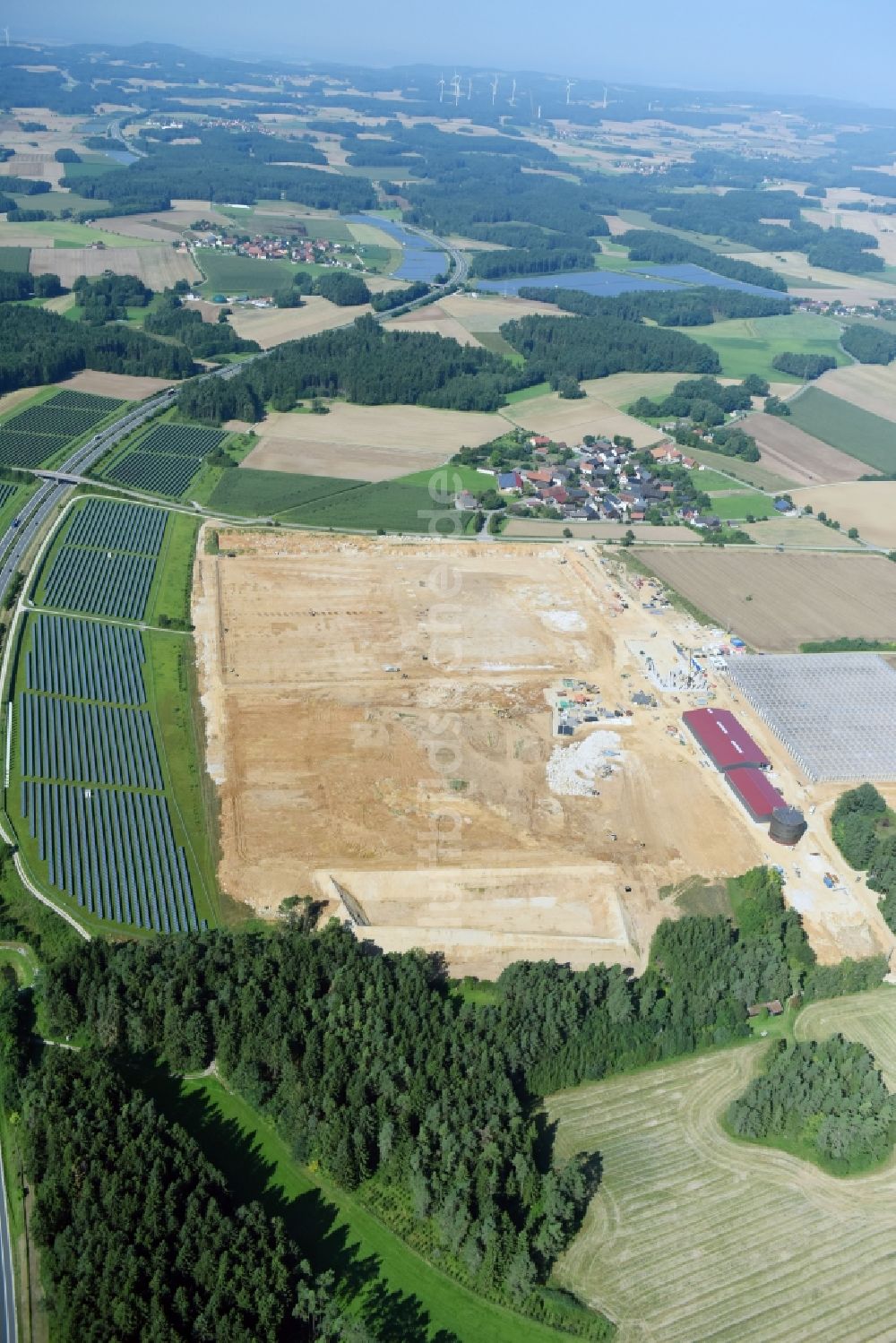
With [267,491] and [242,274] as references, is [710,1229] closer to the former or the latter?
[267,491]

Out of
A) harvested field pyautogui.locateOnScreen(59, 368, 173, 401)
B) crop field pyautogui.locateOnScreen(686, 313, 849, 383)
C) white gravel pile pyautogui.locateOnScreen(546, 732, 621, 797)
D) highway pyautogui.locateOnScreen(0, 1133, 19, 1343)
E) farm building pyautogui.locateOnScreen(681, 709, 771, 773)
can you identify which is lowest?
highway pyautogui.locateOnScreen(0, 1133, 19, 1343)

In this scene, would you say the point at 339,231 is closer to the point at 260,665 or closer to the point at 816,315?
the point at 816,315

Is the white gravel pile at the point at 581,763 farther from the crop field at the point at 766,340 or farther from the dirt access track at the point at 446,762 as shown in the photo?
the crop field at the point at 766,340

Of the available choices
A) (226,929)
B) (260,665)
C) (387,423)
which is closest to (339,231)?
(387,423)

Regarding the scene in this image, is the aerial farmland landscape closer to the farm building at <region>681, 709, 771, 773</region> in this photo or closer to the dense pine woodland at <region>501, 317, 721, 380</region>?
the farm building at <region>681, 709, 771, 773</region>

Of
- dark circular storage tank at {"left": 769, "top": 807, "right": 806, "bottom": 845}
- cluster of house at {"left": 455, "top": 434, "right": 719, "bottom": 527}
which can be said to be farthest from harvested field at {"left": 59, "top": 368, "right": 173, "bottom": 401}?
dark circular storage tank at {"left": 769, "top": 807, "right": 806, "bottom": 845}

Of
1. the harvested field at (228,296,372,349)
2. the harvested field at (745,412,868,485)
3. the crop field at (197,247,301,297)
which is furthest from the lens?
the crop field at (197,247,301,297)

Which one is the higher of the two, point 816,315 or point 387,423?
point 816,315

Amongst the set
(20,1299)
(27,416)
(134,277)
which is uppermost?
(134,277)

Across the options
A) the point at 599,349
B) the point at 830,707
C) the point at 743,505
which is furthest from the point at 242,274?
the point at 830,707
